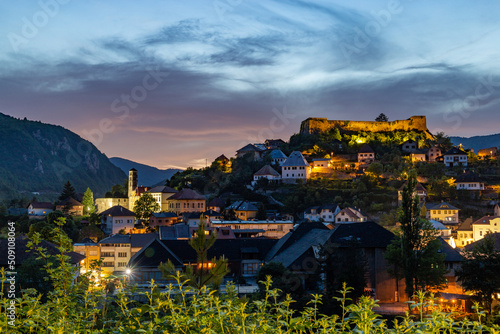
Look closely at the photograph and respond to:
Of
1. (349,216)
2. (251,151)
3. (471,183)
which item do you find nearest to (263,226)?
(349,216)

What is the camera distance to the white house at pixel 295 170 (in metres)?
82.5

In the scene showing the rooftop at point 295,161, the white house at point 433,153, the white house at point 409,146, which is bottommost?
the rooftop at point 295,161

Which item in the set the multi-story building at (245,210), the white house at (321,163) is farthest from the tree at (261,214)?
the white house at (321,163)

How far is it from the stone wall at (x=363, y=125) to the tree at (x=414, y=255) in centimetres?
8027

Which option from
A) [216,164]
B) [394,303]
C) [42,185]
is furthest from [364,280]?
[42,185]

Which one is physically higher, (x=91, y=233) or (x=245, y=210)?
(x=245, y=210)

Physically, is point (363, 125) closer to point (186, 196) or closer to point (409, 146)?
point (409, 146)

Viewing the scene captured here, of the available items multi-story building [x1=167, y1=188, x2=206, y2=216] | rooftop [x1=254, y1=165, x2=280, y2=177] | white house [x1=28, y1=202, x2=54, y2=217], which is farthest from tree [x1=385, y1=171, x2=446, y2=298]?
white house [x1=28, y1=202, x2=54, y2=217]

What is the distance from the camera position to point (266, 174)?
270ft

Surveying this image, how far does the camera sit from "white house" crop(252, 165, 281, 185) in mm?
82188

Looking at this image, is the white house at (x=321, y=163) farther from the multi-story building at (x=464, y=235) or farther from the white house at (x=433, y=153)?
the multi-story building at (x=464, y=235)

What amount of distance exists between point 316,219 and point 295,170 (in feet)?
62.6

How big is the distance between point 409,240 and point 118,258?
99.4 feet

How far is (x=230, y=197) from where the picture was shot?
77188mm
